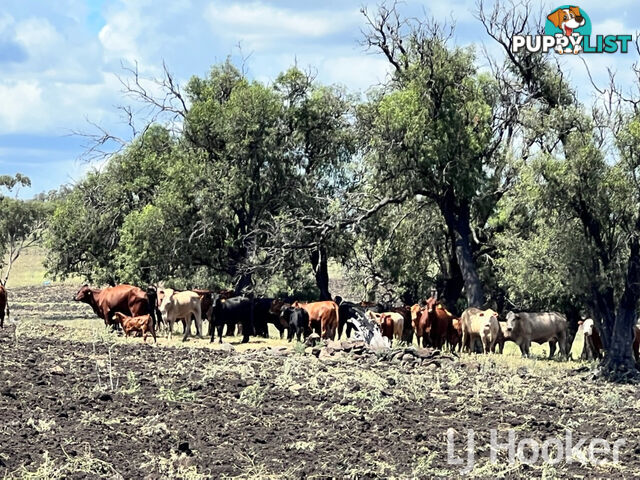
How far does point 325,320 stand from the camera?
2853 cm

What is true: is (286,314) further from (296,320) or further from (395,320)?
(395,320)

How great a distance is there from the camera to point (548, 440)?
44.4ft

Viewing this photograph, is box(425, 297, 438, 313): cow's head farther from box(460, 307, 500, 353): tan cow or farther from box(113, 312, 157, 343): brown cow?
box(113, 312, 157, 343): brown cow

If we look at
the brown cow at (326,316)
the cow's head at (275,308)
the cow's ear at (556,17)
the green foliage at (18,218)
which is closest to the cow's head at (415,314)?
the brown cow at (326,316)

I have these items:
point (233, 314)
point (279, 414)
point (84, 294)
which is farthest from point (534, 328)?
point (279, 414)

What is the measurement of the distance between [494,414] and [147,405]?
18.7ft

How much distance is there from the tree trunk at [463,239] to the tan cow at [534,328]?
337 centimetres

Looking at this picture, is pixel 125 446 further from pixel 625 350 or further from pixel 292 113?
pixel 292 113

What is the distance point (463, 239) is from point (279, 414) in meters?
18.7

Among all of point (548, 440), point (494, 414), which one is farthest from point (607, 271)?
point (548, 440)

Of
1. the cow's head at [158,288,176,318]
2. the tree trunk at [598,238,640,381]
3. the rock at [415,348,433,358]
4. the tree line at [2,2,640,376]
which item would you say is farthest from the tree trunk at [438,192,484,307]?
the cow's head at [158,288,176,318]

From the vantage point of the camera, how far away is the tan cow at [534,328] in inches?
1131

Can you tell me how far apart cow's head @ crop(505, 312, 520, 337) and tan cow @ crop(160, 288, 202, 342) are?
9.48 metres

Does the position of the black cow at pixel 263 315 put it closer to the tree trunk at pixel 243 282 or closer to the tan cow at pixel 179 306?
the tan cow at pixel 179 306
